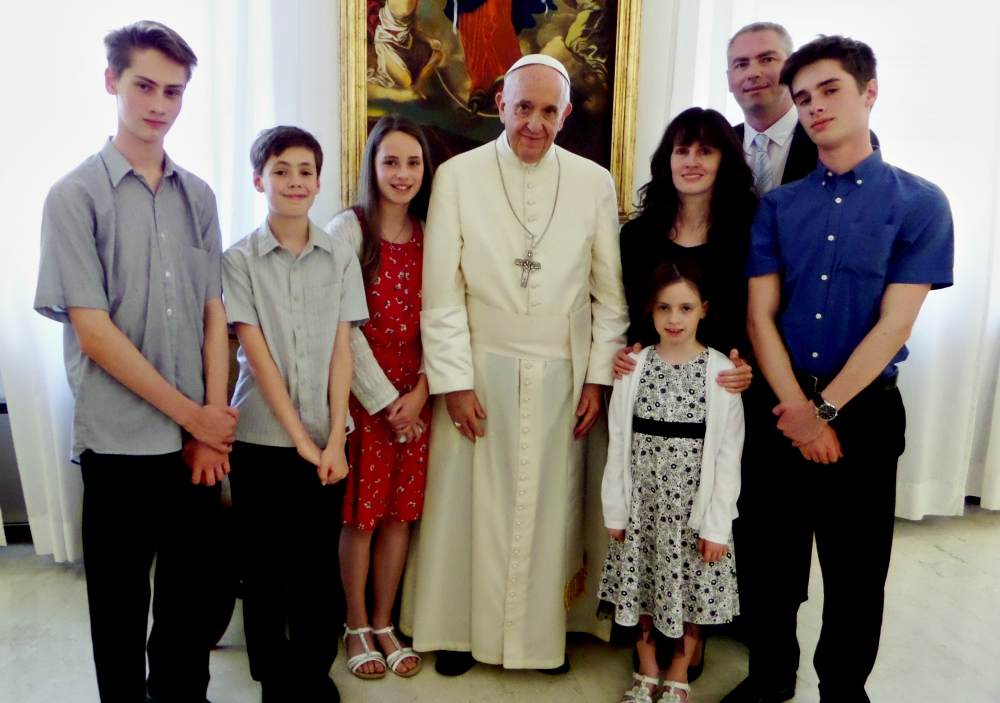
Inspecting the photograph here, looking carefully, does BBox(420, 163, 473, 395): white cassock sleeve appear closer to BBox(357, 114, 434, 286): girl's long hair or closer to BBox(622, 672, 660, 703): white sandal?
BBox(357, 114, 434, 286): girl's long hair

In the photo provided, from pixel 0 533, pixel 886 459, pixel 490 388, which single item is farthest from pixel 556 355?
pixel 0 533

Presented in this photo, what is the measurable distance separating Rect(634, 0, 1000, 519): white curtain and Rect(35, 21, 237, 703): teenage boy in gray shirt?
7.65ft

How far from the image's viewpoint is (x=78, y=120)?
3.15 metres

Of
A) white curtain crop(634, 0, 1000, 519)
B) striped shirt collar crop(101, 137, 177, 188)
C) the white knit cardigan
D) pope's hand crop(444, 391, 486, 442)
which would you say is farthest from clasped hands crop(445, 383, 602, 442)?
white curtain crop(634, 0, 1000, 519)

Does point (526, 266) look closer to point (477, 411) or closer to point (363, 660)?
point (477, 411)

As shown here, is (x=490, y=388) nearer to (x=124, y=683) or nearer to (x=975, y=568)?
(x=124, y=683)

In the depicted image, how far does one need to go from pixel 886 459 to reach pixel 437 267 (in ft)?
4.87

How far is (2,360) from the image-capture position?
10.5 ft

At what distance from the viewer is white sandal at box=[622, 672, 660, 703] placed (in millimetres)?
2424

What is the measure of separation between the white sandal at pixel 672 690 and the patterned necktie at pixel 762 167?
1.71 meters

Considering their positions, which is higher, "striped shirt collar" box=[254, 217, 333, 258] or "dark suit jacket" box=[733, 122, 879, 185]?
"dark suit jacket" box=[733, 122, 879, 185]

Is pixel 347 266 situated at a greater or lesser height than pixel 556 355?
greater

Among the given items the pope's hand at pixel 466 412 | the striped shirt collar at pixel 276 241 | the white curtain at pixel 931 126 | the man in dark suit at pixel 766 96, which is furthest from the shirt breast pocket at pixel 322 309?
the white curtain at pixel 931 126

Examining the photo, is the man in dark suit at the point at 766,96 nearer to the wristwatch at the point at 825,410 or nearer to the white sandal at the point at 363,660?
the wristwatch at the point at 825,410
